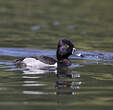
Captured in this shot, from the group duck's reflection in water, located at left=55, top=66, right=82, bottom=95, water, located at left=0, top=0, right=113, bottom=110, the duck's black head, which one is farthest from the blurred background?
duck's reflection in water, located at left=55, top=66, right=82, bottom=95

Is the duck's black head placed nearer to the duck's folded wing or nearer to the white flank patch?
the duck's folded wing

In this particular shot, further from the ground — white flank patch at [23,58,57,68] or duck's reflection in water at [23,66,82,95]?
white flank patch at [23,58,57,68]

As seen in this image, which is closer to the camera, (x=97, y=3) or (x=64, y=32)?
(x=64, y=32)

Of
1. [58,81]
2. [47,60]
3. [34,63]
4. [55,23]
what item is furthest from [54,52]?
[55,23]

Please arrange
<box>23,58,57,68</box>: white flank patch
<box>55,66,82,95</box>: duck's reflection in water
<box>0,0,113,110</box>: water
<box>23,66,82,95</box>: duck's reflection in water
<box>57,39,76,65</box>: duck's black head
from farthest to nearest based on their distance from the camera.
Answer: <box>57,39,76,65</box>: duck's black head
<box>23,58,57,68</box>: white flank patch
<box>55,66,82,95</box>: duck's reflection in water
<box>23,66,82,95</box>: duck's reflection in water
<box>0,0,113,110</box>: water

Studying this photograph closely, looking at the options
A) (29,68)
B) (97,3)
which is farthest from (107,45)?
(97,3)

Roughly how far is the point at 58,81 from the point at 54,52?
18.5 feet

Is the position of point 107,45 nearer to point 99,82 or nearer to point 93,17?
point 99,82

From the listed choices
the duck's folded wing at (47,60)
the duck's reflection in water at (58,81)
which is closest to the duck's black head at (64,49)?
the duck's folded wing at (47,60)

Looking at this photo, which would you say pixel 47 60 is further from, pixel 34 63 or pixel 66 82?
pixel 66 82

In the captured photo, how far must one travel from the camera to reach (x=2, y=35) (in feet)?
66.3

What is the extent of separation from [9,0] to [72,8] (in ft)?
20.4

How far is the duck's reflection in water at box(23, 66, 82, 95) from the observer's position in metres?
9.37

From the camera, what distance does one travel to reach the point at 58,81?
423 inches
